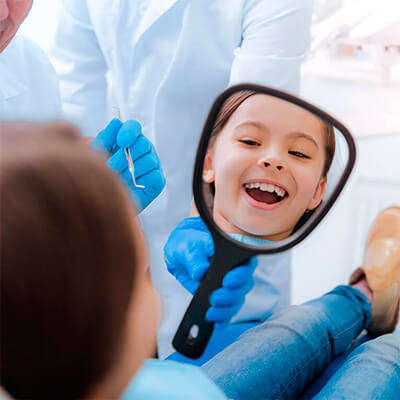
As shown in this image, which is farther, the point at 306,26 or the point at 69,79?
the point at 69,79

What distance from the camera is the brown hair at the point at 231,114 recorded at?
1.96 feet

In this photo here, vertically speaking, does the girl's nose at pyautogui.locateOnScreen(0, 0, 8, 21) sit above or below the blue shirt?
above

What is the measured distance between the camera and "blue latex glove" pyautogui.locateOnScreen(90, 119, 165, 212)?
0.73 m

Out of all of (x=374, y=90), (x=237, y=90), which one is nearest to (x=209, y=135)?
(x=237, y=90)

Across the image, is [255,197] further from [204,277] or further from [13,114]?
[13,114]

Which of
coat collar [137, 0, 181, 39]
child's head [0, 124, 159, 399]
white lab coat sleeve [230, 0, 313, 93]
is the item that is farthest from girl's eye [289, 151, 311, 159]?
coat collar [137, 0, 181, 39]

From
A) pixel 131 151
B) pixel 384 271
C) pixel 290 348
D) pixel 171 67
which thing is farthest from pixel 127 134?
pixel 384 271

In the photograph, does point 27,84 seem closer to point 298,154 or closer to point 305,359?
point 298,154

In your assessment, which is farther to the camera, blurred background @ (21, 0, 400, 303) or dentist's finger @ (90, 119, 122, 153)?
blurred background @ (21, 0, 400, 303)

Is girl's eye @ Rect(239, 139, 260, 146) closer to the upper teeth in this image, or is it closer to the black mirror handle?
the upper teeth

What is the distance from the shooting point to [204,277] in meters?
0.64

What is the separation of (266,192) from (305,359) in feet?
Answer: 1.19

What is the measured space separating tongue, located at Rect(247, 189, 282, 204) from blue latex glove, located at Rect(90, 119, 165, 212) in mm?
194

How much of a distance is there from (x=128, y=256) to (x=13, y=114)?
63 centimetres
